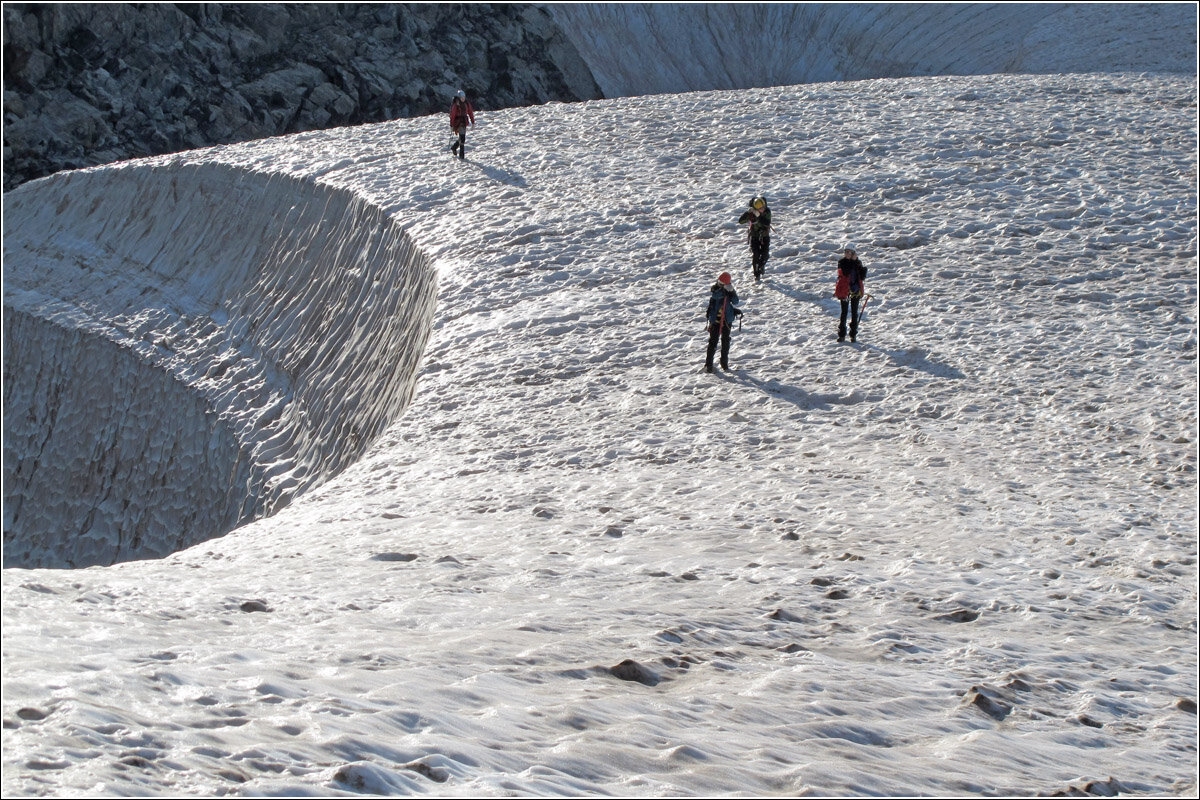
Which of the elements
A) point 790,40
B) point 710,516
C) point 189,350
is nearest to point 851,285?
point 710,516

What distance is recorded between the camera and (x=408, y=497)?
10344 millimetres

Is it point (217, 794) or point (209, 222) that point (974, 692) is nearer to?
point (217, 794)

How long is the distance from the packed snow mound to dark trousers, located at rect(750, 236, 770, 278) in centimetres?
3205

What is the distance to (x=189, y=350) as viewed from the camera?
21.1 meters

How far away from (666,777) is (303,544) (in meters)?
4.83

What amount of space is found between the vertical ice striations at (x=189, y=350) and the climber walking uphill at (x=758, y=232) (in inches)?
192

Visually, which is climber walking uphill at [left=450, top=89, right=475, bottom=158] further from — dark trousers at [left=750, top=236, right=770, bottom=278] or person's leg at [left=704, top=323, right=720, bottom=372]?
person's leg at [left=704, top=323, right=720, bottom=372]

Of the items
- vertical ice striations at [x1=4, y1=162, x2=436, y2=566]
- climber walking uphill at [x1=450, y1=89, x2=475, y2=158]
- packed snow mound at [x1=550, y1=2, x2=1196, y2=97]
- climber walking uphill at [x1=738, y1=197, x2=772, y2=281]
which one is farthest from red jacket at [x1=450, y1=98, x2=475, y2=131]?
packed snow mound at [x1=550, y1=2, x2=1196, y2=97]

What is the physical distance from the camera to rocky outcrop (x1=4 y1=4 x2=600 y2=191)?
129ft

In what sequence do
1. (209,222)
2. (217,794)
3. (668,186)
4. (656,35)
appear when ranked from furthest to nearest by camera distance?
(656,35) → (209,222) → (668,186) → (217,794)

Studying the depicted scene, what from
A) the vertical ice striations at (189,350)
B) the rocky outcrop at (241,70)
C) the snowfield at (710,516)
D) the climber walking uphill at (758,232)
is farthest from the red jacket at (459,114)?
the rocky outcrop at (241,70)

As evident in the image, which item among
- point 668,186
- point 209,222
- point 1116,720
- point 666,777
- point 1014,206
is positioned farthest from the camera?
point 209,222

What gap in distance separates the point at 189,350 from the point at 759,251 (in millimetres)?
11023

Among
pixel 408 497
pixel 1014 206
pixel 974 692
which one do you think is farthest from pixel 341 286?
pixel 974 692
